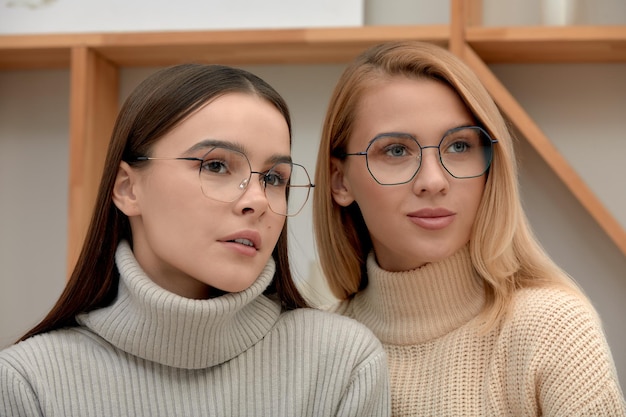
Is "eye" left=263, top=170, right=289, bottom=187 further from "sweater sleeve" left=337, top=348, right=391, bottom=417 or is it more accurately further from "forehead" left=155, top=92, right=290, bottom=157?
"sweater sleeve" left=337, top=348, right=391, bottom=417

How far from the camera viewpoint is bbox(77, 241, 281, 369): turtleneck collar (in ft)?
3.90

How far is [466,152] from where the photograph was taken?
1.41 meters

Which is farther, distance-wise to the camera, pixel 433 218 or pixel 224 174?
pixel 433 218

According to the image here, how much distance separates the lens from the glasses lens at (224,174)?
46.8 inches

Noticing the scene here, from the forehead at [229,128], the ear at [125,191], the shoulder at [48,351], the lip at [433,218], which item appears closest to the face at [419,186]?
the lip at [433,218]

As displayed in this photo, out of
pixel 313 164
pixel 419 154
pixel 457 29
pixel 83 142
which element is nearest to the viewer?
pixel 419 154

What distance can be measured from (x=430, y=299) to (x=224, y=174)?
0.46 metres

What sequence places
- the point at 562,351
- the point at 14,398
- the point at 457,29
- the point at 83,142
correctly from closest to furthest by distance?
the point at 14,398 → the point at 562,351 → the point at 457,29 → the point at 83,142

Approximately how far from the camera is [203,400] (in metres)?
1.22

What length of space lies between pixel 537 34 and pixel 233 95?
93 centimetres

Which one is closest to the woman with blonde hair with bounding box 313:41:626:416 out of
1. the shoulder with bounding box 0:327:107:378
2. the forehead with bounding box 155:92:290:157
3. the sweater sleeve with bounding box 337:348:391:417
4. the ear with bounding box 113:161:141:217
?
the sweater sleeve with bounding box 337:348:391:417

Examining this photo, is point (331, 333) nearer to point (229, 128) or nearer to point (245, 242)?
point (245, 242)

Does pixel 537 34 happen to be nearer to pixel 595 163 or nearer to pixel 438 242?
pixel 595 163

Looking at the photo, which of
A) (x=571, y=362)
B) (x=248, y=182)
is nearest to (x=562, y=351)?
(x=571, y=362)
